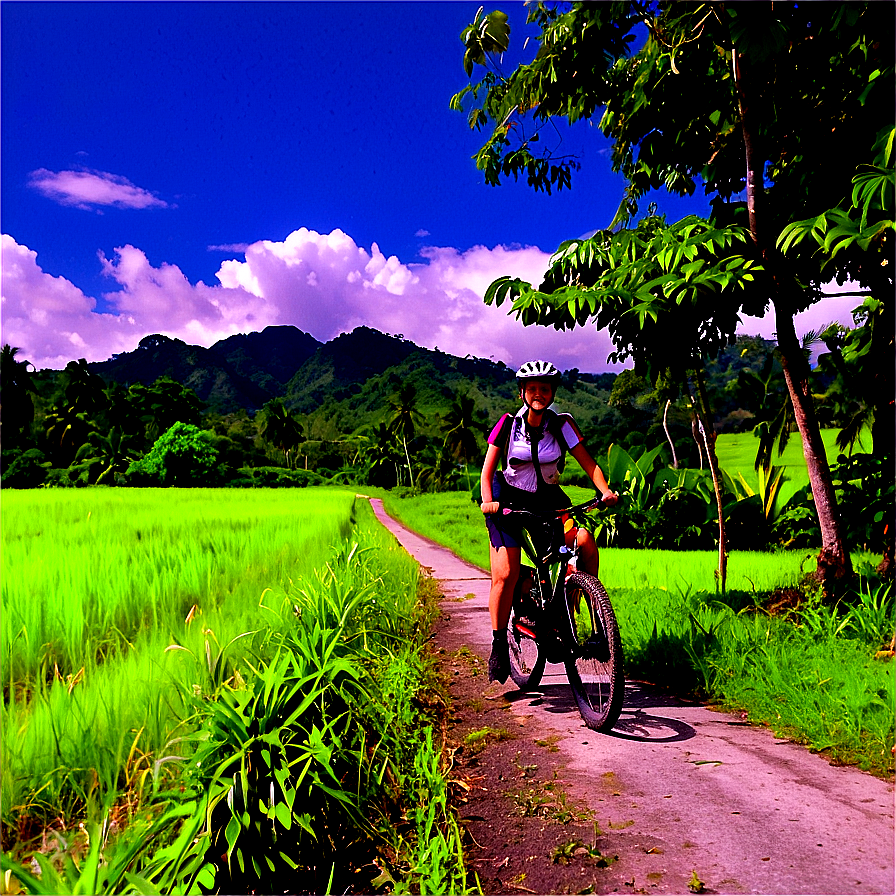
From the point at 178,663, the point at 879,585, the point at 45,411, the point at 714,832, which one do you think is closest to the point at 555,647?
the point at 714,832

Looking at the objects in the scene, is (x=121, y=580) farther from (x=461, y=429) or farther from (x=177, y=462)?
(x=461, y=429)

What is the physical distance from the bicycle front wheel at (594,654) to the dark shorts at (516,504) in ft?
1.37

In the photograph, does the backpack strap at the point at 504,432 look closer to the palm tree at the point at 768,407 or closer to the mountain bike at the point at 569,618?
the mountain bike at the point at 569,618

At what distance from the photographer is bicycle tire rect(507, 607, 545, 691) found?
3.81 m

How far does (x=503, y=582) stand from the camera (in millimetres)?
3680

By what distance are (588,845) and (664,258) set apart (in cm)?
307

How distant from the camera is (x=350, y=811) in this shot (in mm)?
2133

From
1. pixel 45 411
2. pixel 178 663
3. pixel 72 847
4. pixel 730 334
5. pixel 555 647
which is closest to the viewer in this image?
pixel 72 847

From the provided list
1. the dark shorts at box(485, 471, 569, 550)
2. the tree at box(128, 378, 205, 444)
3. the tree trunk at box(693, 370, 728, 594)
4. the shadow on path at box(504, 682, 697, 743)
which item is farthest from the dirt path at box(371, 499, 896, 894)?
the tree at box(128, 378, 205, 444)

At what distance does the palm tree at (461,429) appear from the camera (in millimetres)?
50750

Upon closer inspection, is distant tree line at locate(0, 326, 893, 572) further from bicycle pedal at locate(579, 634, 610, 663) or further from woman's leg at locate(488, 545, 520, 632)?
bicycle pedal at locate(579, 634, 610, 663)

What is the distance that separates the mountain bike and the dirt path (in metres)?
0.18

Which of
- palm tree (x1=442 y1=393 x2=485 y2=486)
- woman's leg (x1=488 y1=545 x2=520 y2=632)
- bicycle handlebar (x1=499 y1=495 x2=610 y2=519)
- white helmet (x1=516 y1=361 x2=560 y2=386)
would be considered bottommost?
woman's leg (x1=488 y1=545 x2=520 y2=632)

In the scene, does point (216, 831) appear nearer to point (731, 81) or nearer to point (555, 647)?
point (555, 647)
